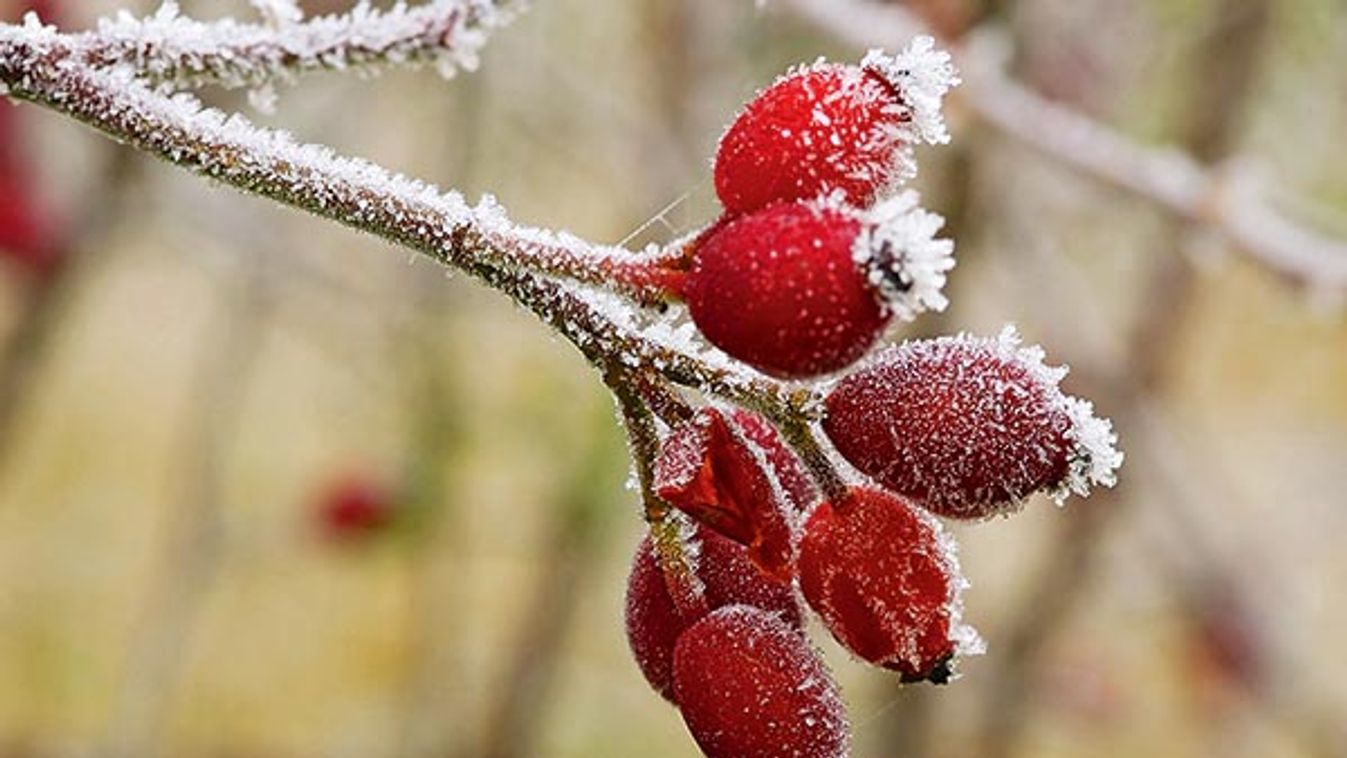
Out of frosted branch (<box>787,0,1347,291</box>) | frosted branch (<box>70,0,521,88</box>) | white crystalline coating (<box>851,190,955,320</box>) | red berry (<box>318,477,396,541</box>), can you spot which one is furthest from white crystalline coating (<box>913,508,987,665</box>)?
red berry (<box>318,477,396,541</box>)

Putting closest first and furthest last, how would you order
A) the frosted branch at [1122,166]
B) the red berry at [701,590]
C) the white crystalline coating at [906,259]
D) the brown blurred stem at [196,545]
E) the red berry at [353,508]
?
the white crystalline coating at [906,259] → the red berry at [701,590] → the frosted branch at [1122,166] → the brown blurred stem at [196,545] → the red berry at [353,508]

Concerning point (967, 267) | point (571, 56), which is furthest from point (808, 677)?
point (571, 56)

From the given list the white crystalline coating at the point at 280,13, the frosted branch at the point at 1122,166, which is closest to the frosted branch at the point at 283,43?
the white crystalline coating at the point at 280,13

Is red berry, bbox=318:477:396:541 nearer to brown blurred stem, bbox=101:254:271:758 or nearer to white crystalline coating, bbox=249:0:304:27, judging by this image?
brown blurred stem, bbox=101:254:271:758

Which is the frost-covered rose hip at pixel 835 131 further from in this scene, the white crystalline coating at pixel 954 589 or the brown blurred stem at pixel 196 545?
the brown blurred stem at pixel 196 545

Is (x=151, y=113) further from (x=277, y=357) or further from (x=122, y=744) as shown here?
(x=277, y=357)
